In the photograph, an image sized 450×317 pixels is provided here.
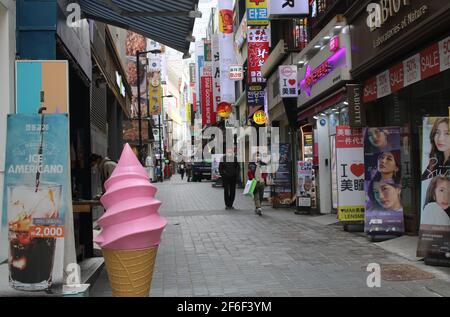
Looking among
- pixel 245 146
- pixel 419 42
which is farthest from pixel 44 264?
pixel 245 146

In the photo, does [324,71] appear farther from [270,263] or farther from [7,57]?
[7,57]

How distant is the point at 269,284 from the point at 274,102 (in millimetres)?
15990

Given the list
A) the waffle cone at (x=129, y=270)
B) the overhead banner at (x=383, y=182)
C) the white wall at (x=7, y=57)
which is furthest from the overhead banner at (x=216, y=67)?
the waffle cone at (x=129, y=270)

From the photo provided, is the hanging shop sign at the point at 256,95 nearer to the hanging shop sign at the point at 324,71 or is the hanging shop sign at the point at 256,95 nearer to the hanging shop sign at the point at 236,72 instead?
the hanging shop sign at the point at 236,72

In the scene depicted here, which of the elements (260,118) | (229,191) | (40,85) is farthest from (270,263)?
(260,118)

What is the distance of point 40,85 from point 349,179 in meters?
7.51

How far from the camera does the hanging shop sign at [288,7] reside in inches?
610

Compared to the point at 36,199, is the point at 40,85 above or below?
above

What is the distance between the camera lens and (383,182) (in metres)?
10.4

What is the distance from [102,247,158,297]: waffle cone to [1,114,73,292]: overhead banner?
57 centimetres

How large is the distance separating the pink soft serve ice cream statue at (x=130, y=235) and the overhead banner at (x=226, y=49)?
103 ft

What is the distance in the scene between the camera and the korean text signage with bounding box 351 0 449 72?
883cm

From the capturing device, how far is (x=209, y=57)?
5156 centimetres
